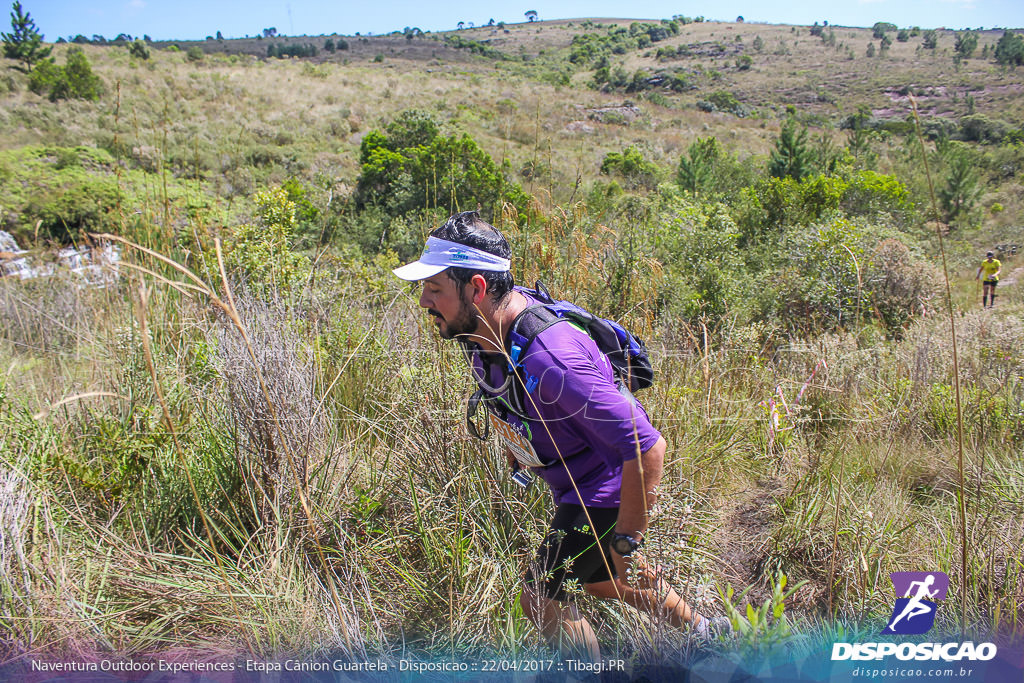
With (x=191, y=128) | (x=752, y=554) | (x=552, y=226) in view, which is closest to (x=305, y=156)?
(x=191, y=128)

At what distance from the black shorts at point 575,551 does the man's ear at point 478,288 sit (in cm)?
76

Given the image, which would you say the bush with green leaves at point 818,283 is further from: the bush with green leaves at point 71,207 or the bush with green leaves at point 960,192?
the bush with green leaves at point 71,207

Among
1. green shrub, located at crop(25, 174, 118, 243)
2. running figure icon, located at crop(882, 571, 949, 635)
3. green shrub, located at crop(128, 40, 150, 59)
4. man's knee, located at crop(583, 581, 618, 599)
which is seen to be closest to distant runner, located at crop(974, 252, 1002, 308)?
running figure icon, located at crop(882, 571, 949, 635)

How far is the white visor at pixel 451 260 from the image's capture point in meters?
1.89

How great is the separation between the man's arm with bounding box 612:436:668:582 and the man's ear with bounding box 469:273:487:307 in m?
0.70

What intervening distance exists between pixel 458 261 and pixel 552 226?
1.17 meters

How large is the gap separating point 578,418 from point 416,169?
10285 millimetres

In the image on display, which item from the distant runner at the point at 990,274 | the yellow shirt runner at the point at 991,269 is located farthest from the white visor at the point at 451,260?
the yellow shirt runner at the point at 991,269

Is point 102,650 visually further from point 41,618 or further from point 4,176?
point 4,176

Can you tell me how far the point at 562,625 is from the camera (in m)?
1.90

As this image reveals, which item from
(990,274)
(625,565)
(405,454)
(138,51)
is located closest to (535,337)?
(625,565)

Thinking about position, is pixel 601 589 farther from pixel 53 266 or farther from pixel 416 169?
pixel 416 169

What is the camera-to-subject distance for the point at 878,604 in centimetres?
203

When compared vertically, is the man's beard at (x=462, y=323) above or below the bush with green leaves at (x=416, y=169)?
below
